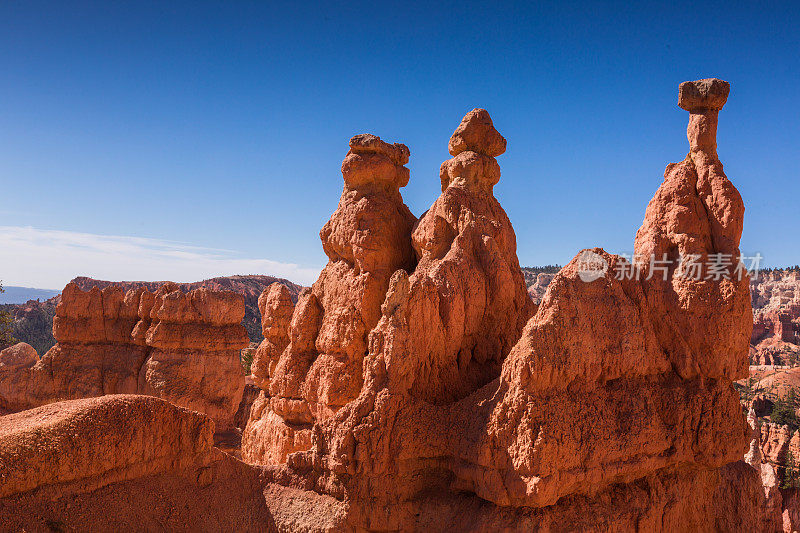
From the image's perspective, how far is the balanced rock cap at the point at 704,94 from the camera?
1024cm

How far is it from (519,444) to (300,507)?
3591mm

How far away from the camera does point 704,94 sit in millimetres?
10328

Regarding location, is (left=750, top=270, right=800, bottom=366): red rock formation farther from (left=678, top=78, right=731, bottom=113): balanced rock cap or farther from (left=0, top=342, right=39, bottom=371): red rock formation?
(left=0, top=342, right=39, bottom=371): red rock formation

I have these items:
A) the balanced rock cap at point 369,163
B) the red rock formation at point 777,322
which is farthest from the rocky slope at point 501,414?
the red rock formation at point 777,322

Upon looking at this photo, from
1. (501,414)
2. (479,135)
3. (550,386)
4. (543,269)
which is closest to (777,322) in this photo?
(543,269)

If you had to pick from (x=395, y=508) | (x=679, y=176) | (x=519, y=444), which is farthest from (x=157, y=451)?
(x=679, y=176)

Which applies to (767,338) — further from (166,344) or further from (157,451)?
(157,451)

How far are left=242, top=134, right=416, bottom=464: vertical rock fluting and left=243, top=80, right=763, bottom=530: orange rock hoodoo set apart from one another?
0.28 feet

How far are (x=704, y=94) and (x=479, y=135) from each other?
415 centimetres

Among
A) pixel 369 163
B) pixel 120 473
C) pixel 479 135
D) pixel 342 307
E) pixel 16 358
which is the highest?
pixel 479 135

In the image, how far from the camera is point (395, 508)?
8.73m

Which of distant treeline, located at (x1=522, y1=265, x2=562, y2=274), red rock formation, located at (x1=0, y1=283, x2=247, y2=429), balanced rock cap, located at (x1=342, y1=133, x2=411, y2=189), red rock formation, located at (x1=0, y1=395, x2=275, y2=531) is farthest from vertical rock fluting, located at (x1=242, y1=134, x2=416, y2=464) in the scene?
distant treeline, located at (x1=522, y1=265, x2=562, y2=274)

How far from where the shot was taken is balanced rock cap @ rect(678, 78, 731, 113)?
10242 millimetres

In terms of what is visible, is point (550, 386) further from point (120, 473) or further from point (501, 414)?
point (120, 473)
